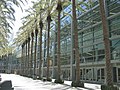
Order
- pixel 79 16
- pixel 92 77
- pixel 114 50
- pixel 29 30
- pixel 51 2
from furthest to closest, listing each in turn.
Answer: pixel 29 30 < pixel 79 16 < pixel 92 77 < pixel 51 2 < pixel 114 50

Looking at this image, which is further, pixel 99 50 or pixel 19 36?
pixel 19 36

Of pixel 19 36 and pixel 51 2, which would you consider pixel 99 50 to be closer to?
pixel 51 2

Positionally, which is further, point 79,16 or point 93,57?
point 79,16

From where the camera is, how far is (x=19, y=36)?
67.9 meters

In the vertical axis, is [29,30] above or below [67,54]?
above

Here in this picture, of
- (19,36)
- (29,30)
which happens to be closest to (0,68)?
(19,36)

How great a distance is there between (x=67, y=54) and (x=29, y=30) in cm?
1410

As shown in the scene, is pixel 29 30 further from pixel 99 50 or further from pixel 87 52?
pixel 99 50

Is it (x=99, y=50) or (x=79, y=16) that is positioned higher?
(x=79, y=16)

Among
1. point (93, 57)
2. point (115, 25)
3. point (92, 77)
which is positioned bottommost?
point (92, 77)

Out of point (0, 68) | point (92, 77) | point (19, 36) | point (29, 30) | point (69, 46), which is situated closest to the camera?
point (92, 77)

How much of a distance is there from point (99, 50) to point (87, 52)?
4.24 meters

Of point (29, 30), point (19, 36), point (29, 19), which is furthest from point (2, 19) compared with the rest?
point (19, 36)

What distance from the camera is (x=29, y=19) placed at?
5125 centimetres
